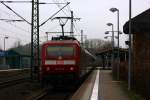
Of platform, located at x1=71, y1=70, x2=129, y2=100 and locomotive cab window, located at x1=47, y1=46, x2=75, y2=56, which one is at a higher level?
locomotive cab window, located at x1=47, y1=46, x2=75, y2=56

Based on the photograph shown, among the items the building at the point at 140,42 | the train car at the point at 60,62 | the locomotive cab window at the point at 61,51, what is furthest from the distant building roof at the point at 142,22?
the locomotive cab window at the point at 61,51

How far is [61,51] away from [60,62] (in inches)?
33.9

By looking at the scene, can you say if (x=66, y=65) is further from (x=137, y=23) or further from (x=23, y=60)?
(x=23, y=60)

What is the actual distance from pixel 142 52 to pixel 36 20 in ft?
32.2

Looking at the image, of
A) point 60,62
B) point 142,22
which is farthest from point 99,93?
point 60,62

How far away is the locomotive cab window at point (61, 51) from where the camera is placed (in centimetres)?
2756

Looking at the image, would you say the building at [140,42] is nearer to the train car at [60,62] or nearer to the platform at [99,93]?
the platform at [99,93]

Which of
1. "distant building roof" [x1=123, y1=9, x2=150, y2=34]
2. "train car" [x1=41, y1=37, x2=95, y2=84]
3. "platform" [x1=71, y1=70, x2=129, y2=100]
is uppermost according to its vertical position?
"distant building roof" [x1=123, y1=9, x2=150, y2=34]

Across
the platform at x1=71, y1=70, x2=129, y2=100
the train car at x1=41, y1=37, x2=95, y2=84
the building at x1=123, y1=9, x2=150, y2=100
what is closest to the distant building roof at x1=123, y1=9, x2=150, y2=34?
the building at x1=123, y1=9, x2=150, y2=100

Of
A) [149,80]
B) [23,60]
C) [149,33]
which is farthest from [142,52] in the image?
[23,60]

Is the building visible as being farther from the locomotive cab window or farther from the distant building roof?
the locomotive cab window

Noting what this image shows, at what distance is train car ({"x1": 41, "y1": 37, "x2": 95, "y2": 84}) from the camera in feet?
88.5

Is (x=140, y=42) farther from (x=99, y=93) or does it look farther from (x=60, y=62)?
(x=99, y=93)

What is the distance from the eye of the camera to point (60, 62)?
27.1m
